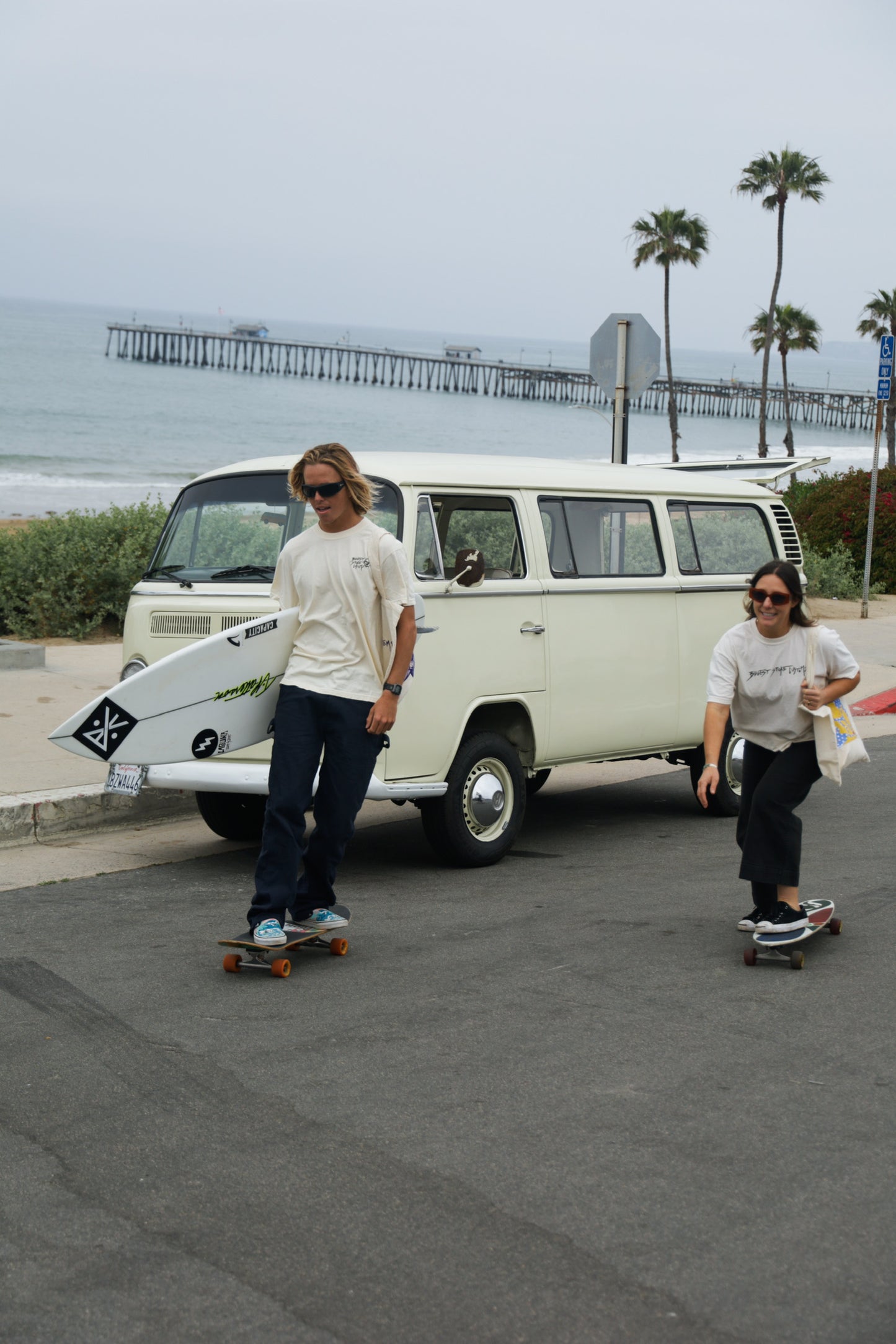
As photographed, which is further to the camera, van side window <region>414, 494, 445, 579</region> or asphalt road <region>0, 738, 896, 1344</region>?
van side window <region>414, 494, 445, 579</region>

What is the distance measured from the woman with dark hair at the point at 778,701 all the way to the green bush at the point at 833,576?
15335 millimetres

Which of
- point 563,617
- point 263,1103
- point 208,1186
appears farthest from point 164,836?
point 208,1186

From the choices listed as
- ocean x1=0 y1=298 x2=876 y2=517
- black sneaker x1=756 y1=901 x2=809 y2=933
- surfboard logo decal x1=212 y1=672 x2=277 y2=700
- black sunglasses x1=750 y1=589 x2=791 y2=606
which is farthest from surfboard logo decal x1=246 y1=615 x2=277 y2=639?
ocean x1=0 y1=298 x2=876 y2=517

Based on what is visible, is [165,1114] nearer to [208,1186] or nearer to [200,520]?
[208,1186]

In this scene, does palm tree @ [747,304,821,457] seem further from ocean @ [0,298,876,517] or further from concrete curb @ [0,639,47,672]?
concrete curb @ [0,639,47,672]

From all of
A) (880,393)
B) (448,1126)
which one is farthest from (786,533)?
(880,393)

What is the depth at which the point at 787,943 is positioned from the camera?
5.92 meters

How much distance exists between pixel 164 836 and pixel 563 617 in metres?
2.64

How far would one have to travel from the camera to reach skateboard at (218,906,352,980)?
5.56 m

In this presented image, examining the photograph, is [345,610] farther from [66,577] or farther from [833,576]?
[833,576]

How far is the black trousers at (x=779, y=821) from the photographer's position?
5887 mm

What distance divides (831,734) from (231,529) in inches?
137

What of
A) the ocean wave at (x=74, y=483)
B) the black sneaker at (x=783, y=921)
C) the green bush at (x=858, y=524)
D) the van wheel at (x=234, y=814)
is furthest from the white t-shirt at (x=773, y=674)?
the ocean wave at (x=74, y=483)

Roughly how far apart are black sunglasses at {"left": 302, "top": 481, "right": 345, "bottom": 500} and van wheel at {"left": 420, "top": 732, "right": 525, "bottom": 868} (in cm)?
215
